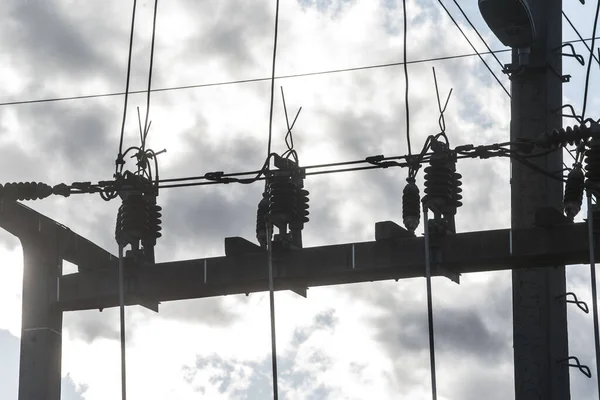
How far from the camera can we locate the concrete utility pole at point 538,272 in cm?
1569

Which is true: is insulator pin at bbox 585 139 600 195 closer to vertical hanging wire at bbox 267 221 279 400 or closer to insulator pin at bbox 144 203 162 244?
vertical hanging wire at bbox 267 221 279 400

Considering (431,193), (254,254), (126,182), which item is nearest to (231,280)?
(254,254)

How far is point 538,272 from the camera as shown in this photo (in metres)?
16.0

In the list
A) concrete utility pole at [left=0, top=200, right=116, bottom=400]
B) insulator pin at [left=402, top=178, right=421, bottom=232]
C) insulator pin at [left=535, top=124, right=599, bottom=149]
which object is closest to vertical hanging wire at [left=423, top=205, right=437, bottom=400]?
insulator pin at [left=402, top=178, right=421, bottom=232]

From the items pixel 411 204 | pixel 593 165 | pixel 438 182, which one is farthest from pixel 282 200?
pixel 593 165

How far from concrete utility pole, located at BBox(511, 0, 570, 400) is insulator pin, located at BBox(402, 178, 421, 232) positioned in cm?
143

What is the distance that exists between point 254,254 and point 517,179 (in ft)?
9.37

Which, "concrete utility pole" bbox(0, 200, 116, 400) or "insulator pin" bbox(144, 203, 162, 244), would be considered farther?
"concrete utility pole" bbox(0, 200, 116, 400)

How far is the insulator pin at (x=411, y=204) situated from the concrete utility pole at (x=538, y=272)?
143 centimetres

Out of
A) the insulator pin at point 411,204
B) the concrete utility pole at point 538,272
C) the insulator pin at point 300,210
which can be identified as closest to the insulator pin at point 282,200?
the insulator pin at point 300,210

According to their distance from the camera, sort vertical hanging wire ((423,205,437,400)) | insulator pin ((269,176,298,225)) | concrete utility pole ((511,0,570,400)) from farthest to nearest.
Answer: concrete utility pole ((511,0,570,400)) < insulator pin ((269,176,298,225)) < vertical hanging wire ((423,205,437,400))

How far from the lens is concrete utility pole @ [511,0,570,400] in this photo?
618 inches

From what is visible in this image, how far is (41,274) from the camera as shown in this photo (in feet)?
58.7

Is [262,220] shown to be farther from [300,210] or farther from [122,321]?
[122,321]
